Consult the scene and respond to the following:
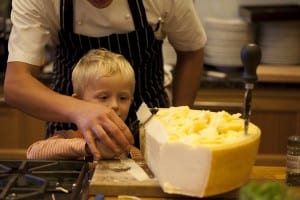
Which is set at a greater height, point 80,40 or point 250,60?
point 250,60

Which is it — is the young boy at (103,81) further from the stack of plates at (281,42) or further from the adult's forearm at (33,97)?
the stack of plates at (281,42)

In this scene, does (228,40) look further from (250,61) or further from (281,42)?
(250,61)

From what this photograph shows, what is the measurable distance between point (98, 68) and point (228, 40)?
121 centimetres

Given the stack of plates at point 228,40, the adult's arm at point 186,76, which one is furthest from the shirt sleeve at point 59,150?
the stack of plates at point 228,40

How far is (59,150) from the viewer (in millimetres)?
1247

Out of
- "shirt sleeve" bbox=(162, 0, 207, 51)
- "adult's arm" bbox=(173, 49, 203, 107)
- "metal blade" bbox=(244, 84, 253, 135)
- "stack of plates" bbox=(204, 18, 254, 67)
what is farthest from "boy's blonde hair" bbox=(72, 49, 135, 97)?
"stack of plates" bbox=(204, 18, 254, 67)

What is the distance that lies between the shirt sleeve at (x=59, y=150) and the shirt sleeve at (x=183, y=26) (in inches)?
21.2

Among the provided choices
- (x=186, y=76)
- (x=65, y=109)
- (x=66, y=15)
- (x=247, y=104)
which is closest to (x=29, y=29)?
(x=66, y=15)

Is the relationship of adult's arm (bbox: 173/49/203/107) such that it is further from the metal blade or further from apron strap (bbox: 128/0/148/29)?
the metal blade

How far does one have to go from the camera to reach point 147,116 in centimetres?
115

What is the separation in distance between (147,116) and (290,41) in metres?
1.55

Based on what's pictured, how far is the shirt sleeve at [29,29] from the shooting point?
4.88 ft

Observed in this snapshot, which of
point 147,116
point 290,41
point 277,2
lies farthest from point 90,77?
point 277,2

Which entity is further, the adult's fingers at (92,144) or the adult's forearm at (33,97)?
the adult's forearm at (33,97)
